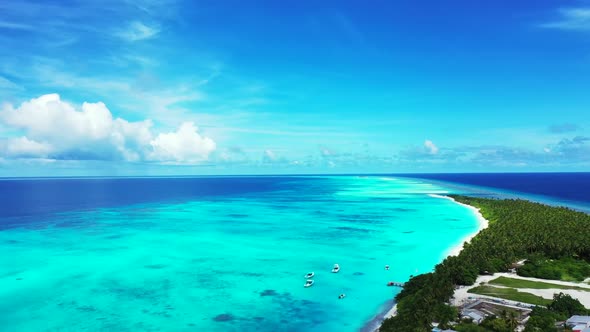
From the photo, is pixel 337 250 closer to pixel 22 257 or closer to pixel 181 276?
pixel 181 276

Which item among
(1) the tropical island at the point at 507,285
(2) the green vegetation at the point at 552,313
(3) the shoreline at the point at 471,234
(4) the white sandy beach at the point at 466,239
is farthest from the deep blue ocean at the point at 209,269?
(2) the green vegetation at the point at 552,313

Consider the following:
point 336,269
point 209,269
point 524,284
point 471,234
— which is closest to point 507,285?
point 524,284

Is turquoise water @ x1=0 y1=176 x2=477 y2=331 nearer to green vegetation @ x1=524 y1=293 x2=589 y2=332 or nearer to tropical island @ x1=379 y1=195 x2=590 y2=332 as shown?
tropical island @ x1=379 y1=195 x2=590 y2=332

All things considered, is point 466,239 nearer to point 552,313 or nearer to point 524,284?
point 524,284

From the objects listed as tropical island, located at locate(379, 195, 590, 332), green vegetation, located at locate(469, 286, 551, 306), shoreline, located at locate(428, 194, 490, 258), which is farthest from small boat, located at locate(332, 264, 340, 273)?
shoreline, located at locate(428, 194, 490, 258)

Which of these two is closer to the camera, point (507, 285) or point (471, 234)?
point (507, 285)

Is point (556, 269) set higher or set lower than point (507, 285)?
higher

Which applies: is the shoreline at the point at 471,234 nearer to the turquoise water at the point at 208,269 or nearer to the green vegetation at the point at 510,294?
the turquoise water at the point at 208,269

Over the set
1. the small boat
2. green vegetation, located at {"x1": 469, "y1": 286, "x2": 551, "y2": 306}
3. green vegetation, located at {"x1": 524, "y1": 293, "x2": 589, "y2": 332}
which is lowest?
the small boat
